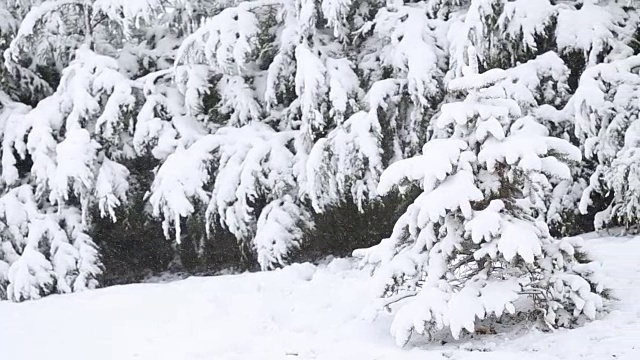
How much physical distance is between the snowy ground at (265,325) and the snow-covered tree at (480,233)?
0.74 ft

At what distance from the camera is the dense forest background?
20.6 ft

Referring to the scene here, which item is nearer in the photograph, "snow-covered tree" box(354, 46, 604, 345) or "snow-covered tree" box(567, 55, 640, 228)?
"snow-covered tree" box(354, 46, 604, 345)

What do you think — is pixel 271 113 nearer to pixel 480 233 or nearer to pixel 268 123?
pixel 268 123

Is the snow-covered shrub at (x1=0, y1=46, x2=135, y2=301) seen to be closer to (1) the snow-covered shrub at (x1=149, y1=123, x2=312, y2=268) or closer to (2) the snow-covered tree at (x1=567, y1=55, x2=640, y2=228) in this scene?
(1) the snow-covered shrub at (x1=149, y1=123, x2=312, y2=268)

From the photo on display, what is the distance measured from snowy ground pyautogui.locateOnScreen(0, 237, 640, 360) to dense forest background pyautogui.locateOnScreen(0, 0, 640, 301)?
2.48ft

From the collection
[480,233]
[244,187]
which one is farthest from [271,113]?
[480,233]

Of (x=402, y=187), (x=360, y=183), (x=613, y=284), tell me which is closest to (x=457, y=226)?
(x=402, y=187)

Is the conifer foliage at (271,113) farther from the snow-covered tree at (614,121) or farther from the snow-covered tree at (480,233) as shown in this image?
the snow-covered tree at (480,233)

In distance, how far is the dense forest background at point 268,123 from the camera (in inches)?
247

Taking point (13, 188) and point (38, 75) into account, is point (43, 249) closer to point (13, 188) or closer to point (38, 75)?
point (13, 188)

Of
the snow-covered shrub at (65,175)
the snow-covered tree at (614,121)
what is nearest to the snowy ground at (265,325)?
the snow-covered tree at (614,121)

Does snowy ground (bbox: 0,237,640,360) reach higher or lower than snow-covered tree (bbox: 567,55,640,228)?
lower

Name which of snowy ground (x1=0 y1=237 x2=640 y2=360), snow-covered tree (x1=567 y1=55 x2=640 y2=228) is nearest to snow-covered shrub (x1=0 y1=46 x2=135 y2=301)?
snowy ground (x1=0 y1=237 x2=640 y2=360)

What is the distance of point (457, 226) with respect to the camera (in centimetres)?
412
